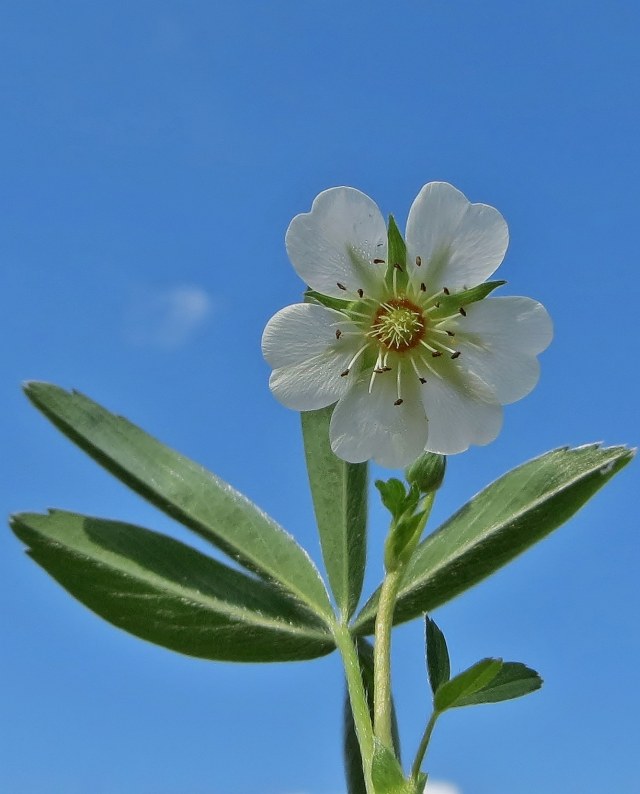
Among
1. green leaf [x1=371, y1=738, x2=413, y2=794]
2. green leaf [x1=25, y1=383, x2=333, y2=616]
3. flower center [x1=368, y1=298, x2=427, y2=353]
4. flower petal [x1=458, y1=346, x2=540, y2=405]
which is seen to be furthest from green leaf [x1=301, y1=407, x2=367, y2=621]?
green leaf [x1=371, y1=738, x2=413, y2=794]

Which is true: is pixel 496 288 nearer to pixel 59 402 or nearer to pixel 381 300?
pixel 381 300

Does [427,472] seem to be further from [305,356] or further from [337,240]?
[337,240]

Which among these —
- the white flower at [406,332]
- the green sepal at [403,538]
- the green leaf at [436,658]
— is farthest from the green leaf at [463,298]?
the green leaf at [436,658]

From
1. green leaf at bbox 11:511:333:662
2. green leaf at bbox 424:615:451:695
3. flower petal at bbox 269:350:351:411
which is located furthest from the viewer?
flower petal at bbox 269:350:351:411

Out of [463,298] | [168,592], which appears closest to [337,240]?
[463,298]

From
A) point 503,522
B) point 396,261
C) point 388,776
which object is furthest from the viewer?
point 396,261

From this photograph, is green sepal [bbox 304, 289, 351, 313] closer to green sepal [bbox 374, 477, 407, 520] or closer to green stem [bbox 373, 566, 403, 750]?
green sepal [bbox 374, 477, 407, 520]
